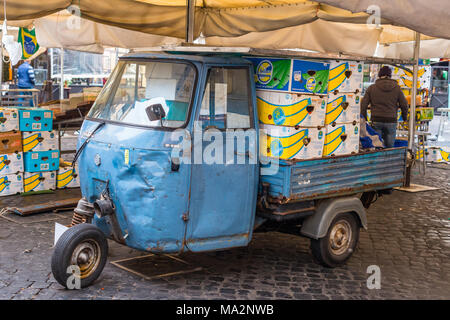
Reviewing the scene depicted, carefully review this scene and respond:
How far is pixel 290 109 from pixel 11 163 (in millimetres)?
4891

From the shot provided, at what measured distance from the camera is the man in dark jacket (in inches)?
388

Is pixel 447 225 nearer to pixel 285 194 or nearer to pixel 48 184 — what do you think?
pixel 285 194

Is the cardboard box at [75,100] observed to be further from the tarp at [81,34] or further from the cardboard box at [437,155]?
the cardboard box at [437,155]

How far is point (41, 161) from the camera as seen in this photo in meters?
8.90

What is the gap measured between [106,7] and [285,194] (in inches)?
159

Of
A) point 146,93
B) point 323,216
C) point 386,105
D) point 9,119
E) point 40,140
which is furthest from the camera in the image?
point 386,105

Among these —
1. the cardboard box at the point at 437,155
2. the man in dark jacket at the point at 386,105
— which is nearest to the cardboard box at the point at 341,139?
the man in dark jacket at the point at 386,105

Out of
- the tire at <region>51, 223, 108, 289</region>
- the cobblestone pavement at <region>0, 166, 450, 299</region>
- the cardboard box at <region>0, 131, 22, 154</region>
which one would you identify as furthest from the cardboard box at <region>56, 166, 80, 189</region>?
the tire at <region>51, 223, 108, 289</region>

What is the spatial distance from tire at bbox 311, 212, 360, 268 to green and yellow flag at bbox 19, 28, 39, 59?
908 centimetres

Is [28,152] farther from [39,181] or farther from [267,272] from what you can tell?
[267,272]

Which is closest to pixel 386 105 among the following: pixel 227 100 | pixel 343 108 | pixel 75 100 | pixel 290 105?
pixel 343 108

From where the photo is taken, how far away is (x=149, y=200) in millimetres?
4914
